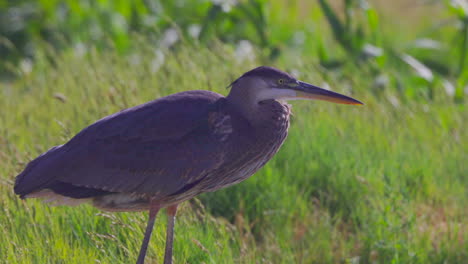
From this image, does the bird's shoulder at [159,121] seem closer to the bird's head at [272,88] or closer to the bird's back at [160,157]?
the bird's back at [160,157]

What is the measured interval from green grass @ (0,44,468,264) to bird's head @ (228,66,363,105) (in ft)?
2.47

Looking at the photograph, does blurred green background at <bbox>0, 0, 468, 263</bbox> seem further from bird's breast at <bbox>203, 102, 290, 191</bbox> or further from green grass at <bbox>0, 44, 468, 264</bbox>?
bird's breast at <bbox>203, 102, 290, 191</bbox>

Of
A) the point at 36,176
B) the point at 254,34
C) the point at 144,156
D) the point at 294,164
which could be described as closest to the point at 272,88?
the point at 144,156

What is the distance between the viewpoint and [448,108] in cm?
622

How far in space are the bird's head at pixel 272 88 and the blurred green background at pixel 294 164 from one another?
2.67 ft

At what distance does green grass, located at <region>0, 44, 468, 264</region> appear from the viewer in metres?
4.12

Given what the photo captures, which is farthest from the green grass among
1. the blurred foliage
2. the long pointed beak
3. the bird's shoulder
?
the long pointed beak

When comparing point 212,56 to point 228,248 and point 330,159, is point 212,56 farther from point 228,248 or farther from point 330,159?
point 228,248

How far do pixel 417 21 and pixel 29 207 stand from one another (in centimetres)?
963

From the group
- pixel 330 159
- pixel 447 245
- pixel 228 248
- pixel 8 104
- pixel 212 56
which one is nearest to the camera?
pixel 228 248

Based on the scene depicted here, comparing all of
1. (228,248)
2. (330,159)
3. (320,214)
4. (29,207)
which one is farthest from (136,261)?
(330,159)

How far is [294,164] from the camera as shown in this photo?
16.8 ft

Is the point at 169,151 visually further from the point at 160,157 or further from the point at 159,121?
the point at 159,121

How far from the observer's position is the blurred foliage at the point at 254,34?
7293 mm
